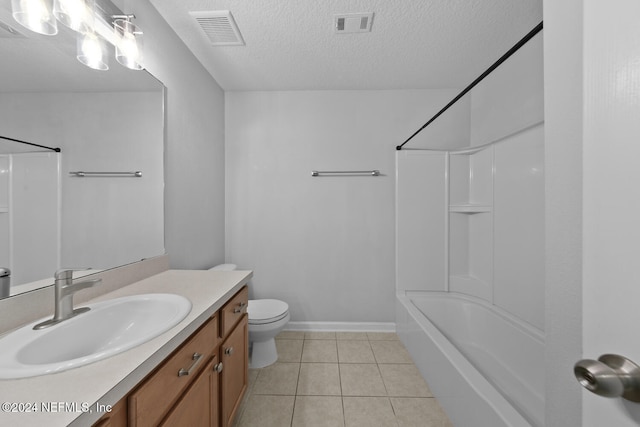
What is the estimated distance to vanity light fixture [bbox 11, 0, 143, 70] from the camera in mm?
920

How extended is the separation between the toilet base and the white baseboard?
52 cm

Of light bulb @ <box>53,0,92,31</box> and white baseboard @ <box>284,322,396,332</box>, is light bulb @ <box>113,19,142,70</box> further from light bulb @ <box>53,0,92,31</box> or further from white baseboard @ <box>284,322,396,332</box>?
white baseboard @ <box>284,322,396,332</box>

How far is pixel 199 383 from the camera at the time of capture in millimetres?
943

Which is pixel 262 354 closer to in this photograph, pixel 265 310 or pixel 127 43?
pixel 265 310

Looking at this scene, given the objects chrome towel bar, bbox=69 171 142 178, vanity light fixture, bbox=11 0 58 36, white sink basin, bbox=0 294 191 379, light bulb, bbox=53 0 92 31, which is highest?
light bulb, bbox=53 0 92 31

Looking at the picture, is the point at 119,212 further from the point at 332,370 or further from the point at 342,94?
the point at 342,94

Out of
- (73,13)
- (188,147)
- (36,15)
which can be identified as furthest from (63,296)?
(188,147)

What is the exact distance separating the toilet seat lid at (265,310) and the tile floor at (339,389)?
41cm

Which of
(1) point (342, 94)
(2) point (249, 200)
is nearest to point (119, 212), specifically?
(2) point (249, 200)

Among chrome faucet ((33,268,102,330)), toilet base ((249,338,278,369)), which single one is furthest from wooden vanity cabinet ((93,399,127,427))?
toilet base ((249,338,278,369))

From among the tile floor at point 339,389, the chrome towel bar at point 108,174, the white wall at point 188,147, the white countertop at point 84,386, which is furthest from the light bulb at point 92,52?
the tile floor at point 339,389

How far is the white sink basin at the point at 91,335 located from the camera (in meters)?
0.60

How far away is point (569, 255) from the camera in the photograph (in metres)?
0.50

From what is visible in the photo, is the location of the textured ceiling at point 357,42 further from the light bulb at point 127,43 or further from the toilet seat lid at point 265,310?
the toilet seat lid at point 265,310
